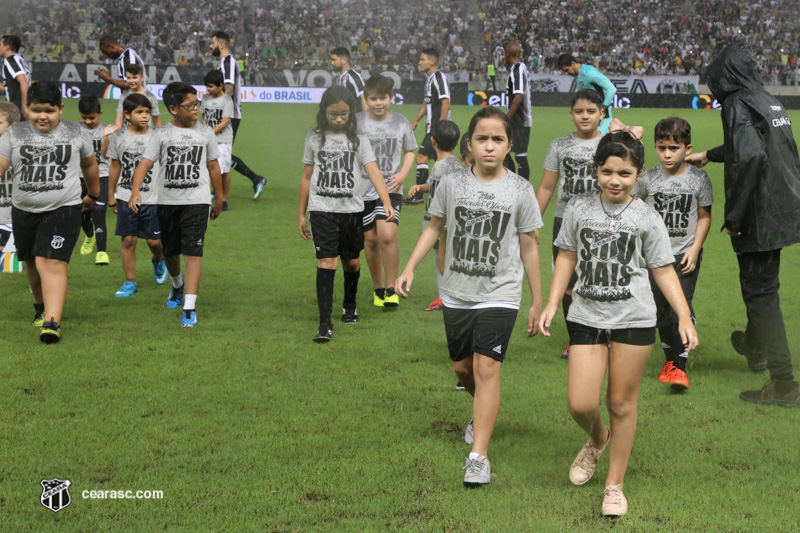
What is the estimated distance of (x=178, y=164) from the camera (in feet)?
24.5

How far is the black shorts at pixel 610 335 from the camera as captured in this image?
4.09 metres

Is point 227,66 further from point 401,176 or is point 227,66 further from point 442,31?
point 442,31

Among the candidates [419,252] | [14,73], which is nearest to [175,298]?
[419,252]

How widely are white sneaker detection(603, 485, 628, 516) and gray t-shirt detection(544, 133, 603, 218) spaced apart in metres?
2.55

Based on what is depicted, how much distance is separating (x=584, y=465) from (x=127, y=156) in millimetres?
5684

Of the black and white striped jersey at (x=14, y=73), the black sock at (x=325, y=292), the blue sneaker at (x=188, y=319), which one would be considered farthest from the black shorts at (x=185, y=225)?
the black and white striped jersey at (x=14, y=73)

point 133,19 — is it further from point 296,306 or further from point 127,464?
point 127,464

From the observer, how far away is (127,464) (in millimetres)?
4531

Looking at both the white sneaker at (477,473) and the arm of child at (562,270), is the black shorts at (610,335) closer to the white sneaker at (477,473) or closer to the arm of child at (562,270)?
the arm of child at (562,270)

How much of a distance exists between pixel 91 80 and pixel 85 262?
24.4m

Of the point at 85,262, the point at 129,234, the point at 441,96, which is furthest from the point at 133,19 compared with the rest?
the point at 129,234

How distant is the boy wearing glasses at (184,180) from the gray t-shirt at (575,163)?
9.64 feet

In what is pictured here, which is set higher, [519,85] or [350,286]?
[519,85]

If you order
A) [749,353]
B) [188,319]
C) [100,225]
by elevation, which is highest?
[749,353]
